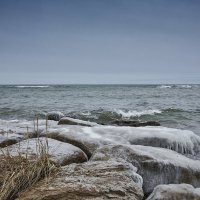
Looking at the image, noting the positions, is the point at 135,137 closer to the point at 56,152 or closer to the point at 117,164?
the point at 56,152

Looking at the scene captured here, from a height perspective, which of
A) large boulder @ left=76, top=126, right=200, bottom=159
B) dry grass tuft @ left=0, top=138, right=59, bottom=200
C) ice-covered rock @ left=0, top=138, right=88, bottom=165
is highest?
dry grass tuft @ left=0, top=138, right=59, bottom=200

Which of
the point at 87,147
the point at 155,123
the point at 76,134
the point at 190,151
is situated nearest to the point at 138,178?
the point at 87,147

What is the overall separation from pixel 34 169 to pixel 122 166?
96 cm

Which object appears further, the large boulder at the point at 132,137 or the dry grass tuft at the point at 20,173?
the large boulder at the point at 132,137

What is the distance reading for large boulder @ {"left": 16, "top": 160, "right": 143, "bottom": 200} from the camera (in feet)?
9.05

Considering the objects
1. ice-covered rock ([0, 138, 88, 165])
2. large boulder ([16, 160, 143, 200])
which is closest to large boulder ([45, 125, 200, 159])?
ice-covered rock ([0, 138, 88, 165])

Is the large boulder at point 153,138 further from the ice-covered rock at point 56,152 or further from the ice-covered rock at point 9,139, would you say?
the ice-covered rock at point 56,152

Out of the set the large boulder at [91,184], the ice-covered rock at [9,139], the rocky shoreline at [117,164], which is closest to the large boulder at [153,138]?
the rocky shoreline at [117,164]

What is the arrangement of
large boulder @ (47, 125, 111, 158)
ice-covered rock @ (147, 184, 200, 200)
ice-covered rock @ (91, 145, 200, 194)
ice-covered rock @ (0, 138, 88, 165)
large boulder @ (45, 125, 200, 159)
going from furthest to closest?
large boulder @ (45, 125, 200, 159)
large boulder @ (47, 125, 111, 158)
ice-covered rock @ (91, 145, 200, 194)
ice-covered rock @ (0, 138, 88, 165)
ice-covered rock @ (147, 184, 200, 200)

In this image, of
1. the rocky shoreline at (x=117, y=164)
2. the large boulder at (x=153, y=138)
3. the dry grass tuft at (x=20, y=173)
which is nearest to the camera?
the dry grass tuft at (x=20, y=173)

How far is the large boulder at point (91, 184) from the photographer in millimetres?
2760

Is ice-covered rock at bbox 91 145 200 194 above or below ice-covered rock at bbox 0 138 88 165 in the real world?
below

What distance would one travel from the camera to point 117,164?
3.43 m

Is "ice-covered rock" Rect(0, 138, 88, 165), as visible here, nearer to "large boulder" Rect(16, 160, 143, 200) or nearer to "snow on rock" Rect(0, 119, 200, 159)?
"large boulder" Rect(16, 160, 143, 200)
